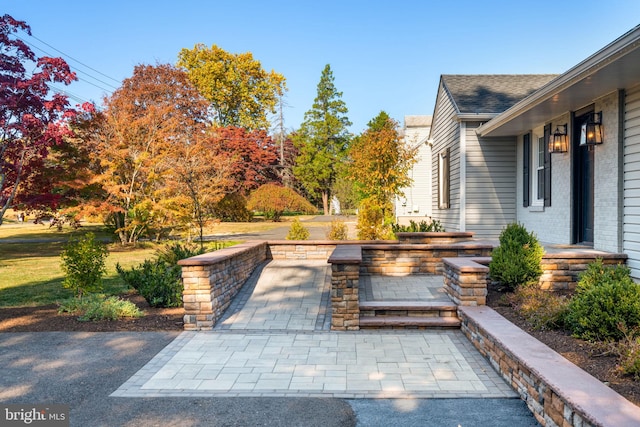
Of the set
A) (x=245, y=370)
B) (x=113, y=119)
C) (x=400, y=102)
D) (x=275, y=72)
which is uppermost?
(x=275, y=72)

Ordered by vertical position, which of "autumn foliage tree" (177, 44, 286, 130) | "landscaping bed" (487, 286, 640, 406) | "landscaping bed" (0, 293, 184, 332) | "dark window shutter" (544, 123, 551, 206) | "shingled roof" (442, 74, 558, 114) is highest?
"autumn foliage tree" (177, 44, 286, 130)

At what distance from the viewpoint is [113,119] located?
15.4 meters

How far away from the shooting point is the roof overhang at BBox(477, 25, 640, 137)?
4858 mm

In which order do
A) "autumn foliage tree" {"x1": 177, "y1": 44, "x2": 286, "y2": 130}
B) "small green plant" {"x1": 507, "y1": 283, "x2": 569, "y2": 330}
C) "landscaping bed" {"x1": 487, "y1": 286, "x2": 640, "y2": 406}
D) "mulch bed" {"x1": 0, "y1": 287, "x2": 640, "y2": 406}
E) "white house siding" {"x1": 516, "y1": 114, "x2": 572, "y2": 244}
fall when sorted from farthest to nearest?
"autumn foliage tree" {"x1": 177, "y1": 44, "x2": 286, "y2": 130} → "white house siding" {"x1": 516, "y1": 114, "x2": 572, "y2": 244} → "small green plant" {"x1": 507, "y1": 283, "x2": 569, "y2": 330} → "mulch bed" {"x1": 0, "y1": 287, "x2": 640, "y2": 406} → "landscaping bed" {"x1": 487, "y1": 286, "x2": 640, "y2": 406}

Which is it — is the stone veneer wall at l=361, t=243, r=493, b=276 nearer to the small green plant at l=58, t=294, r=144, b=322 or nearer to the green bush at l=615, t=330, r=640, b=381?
the small green plant at l=58, t=294, r=144, b=322

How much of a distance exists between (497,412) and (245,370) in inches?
90.5

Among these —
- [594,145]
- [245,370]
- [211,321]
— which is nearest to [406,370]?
[245,370]

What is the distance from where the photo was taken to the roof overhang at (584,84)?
15.9 ft

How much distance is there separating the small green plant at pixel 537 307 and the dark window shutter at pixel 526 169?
4.40 meters

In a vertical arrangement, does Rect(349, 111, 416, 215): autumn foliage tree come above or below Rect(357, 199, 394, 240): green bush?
above

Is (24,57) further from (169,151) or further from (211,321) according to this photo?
(169,151)

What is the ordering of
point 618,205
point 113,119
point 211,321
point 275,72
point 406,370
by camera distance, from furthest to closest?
point 275,72, point 113,119, point 618,205, point 211,321, point 406,370

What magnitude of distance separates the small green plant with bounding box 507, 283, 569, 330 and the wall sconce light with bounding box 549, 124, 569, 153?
10.3 ft

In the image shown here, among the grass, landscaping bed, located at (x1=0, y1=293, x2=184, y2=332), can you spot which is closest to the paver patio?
landscaping bed, located at (x1=0, y1=293, x2=184, y2=332)
